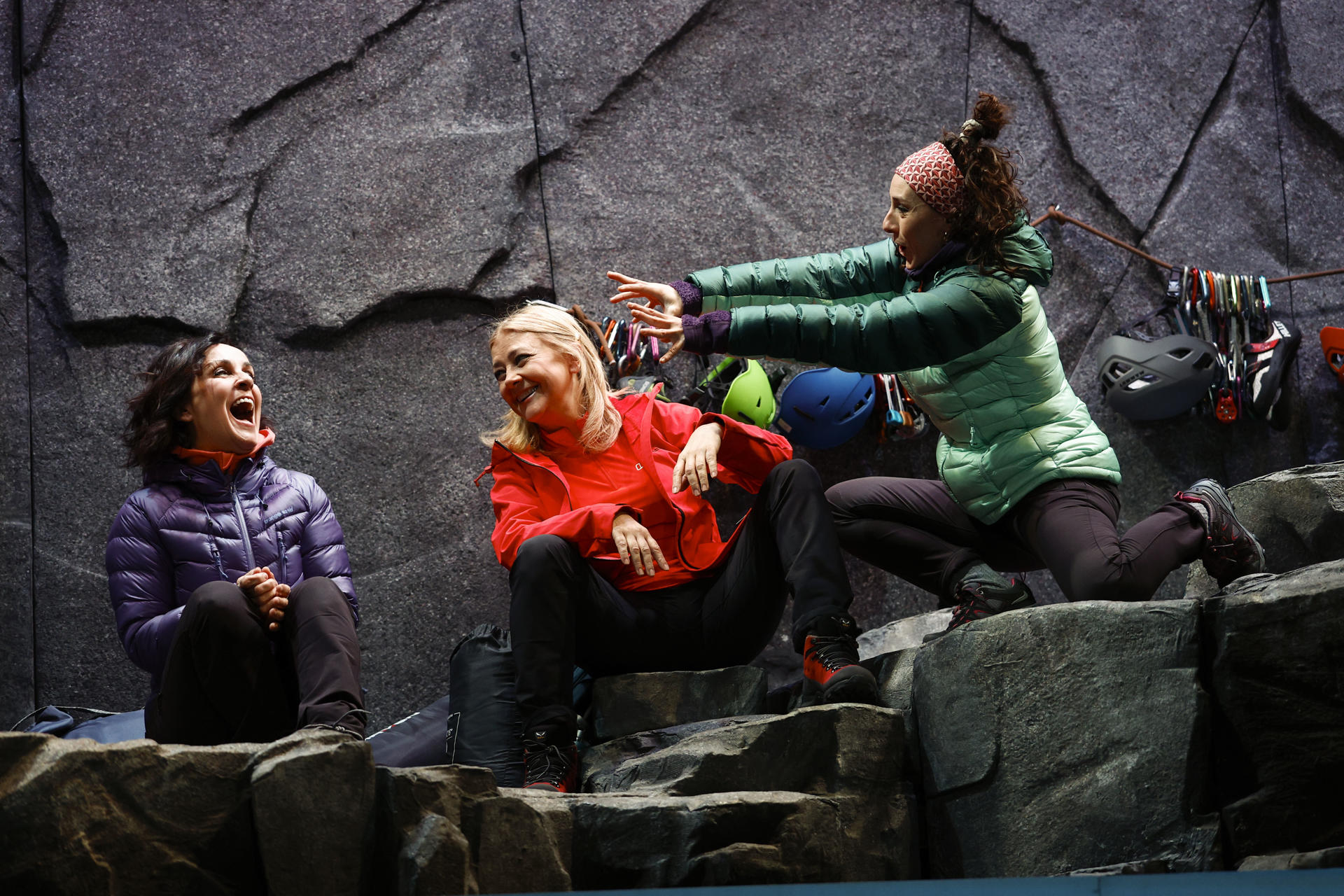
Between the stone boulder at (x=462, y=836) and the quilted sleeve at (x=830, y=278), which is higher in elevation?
the quilted sleeve at (x=830, y=278)

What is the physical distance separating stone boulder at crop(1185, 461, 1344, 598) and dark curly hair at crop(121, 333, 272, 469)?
276 centimetres

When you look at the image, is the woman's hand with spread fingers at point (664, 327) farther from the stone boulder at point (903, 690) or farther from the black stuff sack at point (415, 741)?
the black stuff sack at point (415, 741)

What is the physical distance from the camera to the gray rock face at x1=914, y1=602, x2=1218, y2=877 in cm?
241

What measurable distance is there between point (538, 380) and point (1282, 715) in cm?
185

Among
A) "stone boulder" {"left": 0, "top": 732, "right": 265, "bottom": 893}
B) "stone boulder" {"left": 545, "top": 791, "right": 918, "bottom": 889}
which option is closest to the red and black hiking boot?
"stone boulder" {"left": 545, "top": 791, "right": 918, "bottom": 889}

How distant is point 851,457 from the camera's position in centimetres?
423

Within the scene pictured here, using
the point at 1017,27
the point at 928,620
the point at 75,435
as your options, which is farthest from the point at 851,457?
the point at 75,435

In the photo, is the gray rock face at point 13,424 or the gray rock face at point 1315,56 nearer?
the gray rock face at point 13,424

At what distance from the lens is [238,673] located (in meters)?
2.87

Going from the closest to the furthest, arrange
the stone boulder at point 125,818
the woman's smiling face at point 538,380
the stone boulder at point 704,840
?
the stone boulder at point 125,818 < the stone boulder at point 704,840 < the woman's smiling face at point 538,380

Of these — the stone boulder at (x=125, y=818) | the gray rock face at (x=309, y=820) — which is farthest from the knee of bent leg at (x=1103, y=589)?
the stone boulder at (x=125, y=818)

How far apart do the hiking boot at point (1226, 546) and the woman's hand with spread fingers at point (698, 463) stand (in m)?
1.12

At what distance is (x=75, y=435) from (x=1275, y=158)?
4.12 m

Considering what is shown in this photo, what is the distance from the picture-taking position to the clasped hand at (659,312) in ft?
9.50
